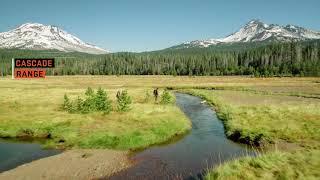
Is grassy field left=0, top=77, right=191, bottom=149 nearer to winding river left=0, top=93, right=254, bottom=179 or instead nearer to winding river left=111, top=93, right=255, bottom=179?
winding river left=0, top=93, right=254, bottom=179

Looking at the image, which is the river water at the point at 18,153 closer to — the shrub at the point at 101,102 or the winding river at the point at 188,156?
the winding river at the point at 188,156

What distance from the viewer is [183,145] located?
3378cm

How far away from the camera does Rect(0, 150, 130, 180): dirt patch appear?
23891 mm

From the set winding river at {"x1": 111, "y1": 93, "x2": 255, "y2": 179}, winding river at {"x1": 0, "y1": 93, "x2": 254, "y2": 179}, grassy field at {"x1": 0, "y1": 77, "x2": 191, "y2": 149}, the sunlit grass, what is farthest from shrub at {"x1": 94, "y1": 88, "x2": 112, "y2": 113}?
the sunlit grass

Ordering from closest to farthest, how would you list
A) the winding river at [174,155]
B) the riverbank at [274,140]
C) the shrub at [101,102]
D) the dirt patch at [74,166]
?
the riverbank at [274,140] < the dirt patch at [74,166] < the winding river at [174,155] < the shrub at [101,102]

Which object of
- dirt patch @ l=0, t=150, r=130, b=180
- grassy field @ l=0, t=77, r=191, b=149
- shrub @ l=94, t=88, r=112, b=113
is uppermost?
shrub @ l=94, t=88, r=112, b=113

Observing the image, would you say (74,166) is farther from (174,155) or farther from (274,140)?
(274,140)

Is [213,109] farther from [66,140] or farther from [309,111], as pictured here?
[66,140]

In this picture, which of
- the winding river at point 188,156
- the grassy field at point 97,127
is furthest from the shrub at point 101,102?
the winding river at point 188,156

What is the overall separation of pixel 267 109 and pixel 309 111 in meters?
5.42

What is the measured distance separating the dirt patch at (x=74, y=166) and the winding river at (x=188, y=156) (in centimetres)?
125

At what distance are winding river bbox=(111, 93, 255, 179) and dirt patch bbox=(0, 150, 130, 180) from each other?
125cm

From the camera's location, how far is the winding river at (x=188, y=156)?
24.5 meters

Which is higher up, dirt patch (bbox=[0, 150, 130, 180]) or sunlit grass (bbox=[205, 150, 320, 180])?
sunlit grass (bbox=[205, 150, 320, 180])
